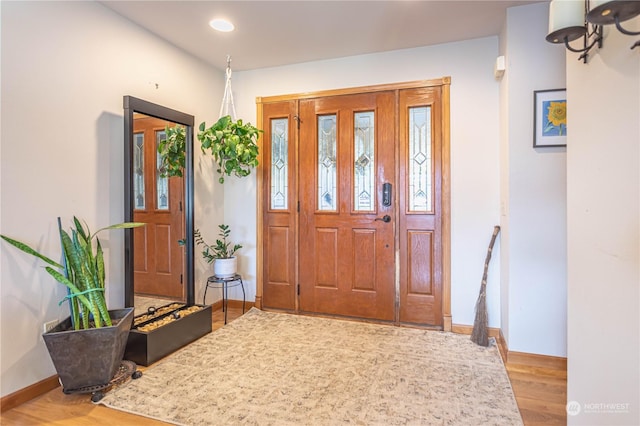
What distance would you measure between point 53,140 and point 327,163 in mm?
2125

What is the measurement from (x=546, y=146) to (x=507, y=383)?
1.55m

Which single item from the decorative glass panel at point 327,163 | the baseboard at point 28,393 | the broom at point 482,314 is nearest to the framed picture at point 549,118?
the broom at point 482,314

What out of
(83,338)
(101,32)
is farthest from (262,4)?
(83,338)

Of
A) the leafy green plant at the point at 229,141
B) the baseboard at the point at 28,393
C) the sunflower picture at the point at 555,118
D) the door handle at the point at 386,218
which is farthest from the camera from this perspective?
the door handle at the point at 386,218

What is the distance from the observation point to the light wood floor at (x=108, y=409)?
1.75 m

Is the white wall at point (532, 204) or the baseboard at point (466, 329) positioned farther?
the baseboard at point (466, 329)

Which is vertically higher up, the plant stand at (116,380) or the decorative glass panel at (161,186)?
the decorative glass panel at (161,186)

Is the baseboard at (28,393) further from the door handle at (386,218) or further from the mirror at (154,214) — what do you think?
the door handle at (386,218)

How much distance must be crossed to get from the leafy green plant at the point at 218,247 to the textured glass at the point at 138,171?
686mm

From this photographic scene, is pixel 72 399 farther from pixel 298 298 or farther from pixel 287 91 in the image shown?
pixel 287 91

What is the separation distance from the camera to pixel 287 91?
11.5ft

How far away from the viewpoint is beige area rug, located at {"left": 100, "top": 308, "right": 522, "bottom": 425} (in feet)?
5.87

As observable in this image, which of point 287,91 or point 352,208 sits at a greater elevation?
point 287,91

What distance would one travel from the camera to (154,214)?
2.76 meters
